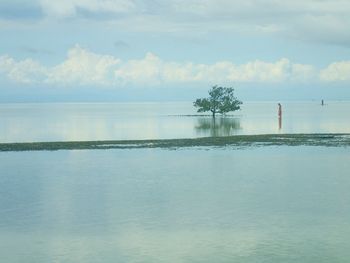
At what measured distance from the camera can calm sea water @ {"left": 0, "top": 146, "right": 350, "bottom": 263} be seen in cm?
1733

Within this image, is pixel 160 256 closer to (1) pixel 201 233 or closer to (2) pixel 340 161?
(1) pixel 201 233

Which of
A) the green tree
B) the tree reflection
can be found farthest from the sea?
the green tree

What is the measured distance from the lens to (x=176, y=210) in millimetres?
23203

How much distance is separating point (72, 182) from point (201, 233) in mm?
14044

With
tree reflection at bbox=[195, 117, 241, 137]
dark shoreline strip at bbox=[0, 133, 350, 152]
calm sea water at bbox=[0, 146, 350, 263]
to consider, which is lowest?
calm sea water at bbox=[0, 146, 350, 263]

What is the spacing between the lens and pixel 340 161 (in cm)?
3947

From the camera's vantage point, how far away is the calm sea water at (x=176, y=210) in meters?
17.3

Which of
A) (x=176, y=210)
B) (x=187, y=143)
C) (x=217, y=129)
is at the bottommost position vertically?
(x=176, y=210)

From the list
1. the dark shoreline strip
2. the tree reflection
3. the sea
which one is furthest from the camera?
the tree reflection

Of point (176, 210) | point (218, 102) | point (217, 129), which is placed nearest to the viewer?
point (176, 210)

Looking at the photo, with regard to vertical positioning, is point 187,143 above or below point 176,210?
above

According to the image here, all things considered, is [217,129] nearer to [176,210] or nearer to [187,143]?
[187,143]

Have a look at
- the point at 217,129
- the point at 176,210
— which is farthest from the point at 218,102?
the point at 176,210

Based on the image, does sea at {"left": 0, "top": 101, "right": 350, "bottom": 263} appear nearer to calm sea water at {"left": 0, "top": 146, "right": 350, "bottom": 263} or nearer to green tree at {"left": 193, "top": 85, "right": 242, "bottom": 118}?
calm sea water at {"left": 0, "top": 146, "right": 350, "bottom": 263}
